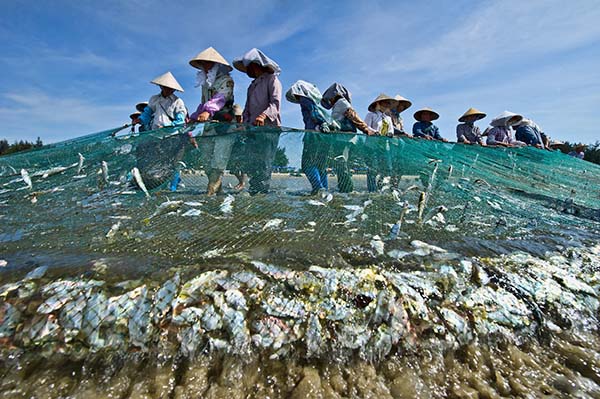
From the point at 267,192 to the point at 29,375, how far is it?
2633 mm

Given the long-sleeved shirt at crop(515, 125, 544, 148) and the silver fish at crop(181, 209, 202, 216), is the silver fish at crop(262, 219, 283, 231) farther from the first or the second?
the long-sleeved shirt at crop(515, 125, 544, 148)

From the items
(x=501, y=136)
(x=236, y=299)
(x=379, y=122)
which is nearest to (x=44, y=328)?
(x=236, y=299)

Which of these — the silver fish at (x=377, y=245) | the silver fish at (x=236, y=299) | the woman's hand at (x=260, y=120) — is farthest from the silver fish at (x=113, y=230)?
the woman's hand at (x=260, y=120)

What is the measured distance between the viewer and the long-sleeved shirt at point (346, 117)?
4.40m

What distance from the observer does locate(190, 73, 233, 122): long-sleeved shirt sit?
13.4 feet

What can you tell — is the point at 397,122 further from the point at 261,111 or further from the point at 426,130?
the point at 261,111

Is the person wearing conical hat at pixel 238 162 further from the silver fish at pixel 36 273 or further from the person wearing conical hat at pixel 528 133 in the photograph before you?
the person wearing conical hat at pixel 528 133

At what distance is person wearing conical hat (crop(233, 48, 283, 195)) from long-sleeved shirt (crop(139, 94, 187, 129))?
3.43 ft

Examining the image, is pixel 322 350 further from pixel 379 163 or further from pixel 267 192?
pixel 379 163

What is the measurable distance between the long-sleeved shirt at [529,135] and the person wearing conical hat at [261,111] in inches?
284

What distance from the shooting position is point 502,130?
25.3 ft

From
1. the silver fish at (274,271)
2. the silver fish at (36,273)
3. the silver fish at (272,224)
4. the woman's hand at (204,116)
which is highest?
the woman's hand at (204,116)

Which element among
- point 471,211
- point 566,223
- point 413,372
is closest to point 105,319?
point 413,372

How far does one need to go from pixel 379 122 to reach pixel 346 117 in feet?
3.70
